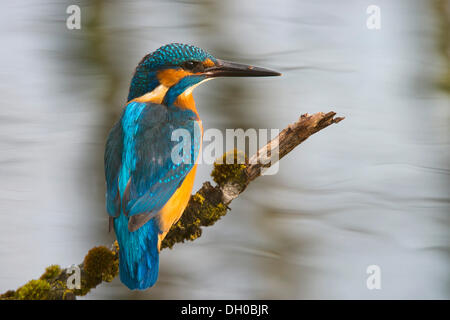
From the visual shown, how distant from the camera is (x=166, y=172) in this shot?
2236mm

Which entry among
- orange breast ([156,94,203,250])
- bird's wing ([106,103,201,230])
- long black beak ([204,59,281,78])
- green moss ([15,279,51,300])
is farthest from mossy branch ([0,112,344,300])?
long black beak ([204,59,281,78])

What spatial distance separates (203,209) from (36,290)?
88cm

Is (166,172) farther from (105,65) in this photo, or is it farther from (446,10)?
(446,10)

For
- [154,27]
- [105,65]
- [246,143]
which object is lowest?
[246,143]

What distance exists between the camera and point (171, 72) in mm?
2422

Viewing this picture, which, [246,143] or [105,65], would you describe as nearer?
[246,143]

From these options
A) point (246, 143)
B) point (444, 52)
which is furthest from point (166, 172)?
point (444, 52)

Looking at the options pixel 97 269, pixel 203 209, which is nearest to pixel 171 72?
pixel 203 209

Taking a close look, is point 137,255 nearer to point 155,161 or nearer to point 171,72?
point 155,161

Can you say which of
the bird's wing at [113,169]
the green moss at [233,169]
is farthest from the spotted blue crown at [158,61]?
the green moss at [233,169]
